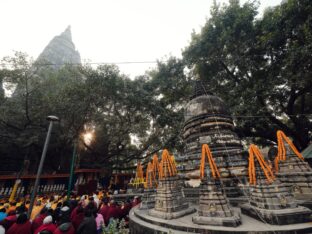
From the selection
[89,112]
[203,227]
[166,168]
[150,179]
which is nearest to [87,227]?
[166,168]

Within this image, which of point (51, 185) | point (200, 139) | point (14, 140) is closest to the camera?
point (200, 139)

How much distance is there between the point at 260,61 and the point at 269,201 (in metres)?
13.3

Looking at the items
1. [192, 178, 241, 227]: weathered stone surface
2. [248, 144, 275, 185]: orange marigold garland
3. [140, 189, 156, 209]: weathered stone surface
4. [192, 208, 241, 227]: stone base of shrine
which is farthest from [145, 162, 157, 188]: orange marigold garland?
[248, 144, 275, 185]: orange marigold garland

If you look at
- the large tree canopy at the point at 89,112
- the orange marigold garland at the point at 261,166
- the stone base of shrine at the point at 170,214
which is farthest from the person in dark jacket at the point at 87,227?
the large tree canopy at the point at 89,112

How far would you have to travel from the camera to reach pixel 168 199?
4.85 m

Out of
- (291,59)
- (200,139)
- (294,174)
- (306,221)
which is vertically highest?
(291,59)

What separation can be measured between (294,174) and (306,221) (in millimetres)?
2324

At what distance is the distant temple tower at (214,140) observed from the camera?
6562 millimetres

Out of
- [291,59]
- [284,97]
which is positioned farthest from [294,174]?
[284,97]

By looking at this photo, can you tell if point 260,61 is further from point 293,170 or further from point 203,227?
point 203,227

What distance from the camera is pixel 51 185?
1338cm

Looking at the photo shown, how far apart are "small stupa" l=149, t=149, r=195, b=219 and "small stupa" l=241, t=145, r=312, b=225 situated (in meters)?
1.97

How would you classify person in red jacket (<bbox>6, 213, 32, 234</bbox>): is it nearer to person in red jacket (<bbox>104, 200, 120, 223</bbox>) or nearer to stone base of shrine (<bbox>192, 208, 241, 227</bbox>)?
person in red jacket (<bbox>104, 200, 120, 223</bbox>)

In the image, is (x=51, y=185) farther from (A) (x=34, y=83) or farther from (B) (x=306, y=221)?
(B) (x=306, y=221)
